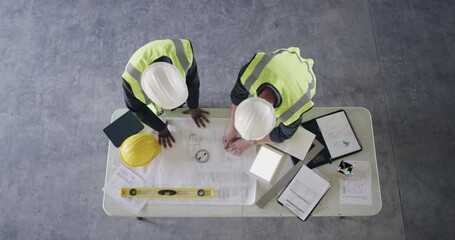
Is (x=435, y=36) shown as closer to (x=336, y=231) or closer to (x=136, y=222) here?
(x=336, y=231)

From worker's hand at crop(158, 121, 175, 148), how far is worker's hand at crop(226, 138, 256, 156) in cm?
31

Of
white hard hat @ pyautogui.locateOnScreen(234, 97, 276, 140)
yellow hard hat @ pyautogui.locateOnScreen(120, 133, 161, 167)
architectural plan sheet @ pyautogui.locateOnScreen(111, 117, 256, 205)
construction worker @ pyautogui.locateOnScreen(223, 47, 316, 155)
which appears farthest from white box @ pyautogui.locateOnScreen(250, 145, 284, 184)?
yellow hard hat @ pyautogui.locateOnScreen(120, 133, 161, 167)

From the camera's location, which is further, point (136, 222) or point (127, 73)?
point (136, 222)

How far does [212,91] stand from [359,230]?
4.81 ft

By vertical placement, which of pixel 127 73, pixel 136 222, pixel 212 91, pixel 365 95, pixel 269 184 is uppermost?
pixel 127 73

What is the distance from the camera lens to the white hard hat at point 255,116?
129 cm

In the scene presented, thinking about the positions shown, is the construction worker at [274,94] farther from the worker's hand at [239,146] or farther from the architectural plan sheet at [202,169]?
the architectural plan sheet at [202,169]

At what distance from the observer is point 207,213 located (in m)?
1.64

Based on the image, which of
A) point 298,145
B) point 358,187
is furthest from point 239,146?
point 358,187

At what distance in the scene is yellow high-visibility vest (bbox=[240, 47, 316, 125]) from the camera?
143 centimetres

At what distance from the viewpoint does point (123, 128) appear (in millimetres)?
1771

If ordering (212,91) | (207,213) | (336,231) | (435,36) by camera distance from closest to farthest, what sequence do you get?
(207,213)
(336,231)
(212,91)
(435,36)

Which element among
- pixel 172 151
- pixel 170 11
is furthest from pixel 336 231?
pixel 170 11

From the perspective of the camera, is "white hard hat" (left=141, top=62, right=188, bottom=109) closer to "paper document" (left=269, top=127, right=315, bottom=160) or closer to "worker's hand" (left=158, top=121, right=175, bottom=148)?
"worker's hand" (left=158, top=121, right=175, bottom=148)
